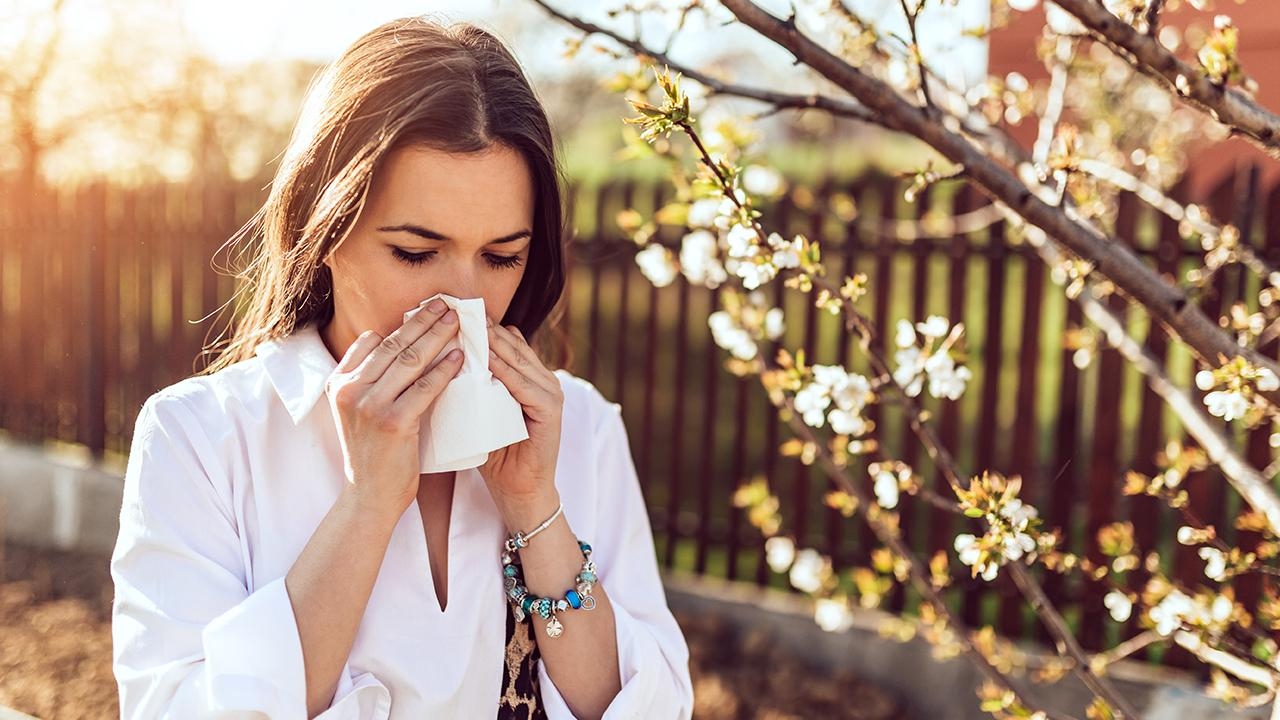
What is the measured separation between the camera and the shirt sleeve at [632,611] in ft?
5.74

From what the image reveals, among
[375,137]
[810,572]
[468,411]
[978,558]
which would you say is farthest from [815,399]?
[810,572]

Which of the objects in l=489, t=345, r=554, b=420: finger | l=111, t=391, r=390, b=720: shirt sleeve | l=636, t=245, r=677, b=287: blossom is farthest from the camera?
l=636, t=245, r=677, b=287: blossom

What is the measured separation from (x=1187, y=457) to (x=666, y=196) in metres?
3.15

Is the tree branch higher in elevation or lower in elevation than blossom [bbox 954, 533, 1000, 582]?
higher

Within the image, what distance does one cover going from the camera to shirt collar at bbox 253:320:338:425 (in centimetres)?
174

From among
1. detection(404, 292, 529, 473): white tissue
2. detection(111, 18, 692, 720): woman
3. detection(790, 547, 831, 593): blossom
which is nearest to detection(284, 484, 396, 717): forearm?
detection(111, 18, 692, 720): woman

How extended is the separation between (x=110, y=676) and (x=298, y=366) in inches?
115

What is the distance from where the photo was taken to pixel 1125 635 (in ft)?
13.7

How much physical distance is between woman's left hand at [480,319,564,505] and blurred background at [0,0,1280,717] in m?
0.66

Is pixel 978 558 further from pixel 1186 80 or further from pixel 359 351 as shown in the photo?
pixel 359 351

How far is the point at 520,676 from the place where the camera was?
180 centimetres

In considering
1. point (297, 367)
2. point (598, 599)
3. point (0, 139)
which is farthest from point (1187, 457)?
point (0, 139)

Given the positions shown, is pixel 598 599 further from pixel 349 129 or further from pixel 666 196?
pixel 666 196

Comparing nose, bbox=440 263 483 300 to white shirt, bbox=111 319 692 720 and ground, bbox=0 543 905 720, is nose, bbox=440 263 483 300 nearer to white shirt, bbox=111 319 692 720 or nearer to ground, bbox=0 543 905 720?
white shirt, bbox=111 319 692 720
